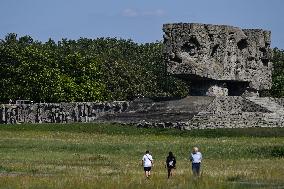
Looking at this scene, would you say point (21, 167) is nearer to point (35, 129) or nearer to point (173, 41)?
point (35, 129)

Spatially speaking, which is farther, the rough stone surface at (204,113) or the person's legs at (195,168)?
the rough stone surface at (204,113)

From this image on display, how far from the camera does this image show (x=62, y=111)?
85.6 meters

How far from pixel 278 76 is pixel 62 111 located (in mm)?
38049

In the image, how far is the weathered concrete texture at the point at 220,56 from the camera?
74062 millimetres

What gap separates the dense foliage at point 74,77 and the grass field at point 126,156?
105 feet

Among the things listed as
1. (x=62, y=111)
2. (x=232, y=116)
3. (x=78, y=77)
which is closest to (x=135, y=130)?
(x=232, y=116)

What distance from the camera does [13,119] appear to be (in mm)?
87375

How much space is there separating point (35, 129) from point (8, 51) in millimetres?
46010

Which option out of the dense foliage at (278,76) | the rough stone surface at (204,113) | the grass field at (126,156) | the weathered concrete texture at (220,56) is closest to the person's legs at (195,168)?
the grass field at (126,156)

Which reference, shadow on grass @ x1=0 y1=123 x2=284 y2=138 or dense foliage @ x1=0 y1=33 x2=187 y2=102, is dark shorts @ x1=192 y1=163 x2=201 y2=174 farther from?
dense foliage @ x1=0 y1=33 x2=187 y2=102

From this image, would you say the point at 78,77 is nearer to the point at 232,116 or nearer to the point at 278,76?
the point at 278,76

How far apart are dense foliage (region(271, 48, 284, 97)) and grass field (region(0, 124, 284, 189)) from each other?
4538 cm

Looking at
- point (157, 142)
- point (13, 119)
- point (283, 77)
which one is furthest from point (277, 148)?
point (283, 77)

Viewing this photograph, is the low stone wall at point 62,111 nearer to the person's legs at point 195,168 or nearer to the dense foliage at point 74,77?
the dense foliage at point 74,77
